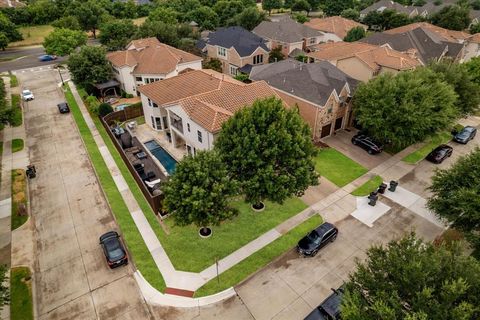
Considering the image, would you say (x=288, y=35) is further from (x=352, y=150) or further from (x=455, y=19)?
(x=455, y=19)

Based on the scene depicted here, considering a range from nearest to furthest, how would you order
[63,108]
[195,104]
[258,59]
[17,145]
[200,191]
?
[200,191] → [195,104] → [17,145] → [63,108] → [258,59]

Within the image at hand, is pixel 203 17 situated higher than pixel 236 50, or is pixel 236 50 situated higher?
pixel 203 17

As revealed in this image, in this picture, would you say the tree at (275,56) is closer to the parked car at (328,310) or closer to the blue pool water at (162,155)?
the blue pool water at (162,155)

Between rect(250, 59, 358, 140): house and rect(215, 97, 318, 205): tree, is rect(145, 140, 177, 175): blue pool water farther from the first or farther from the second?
rect(250, 59, 358, 140): house

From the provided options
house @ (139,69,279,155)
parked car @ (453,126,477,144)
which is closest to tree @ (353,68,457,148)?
parked car @ (453,126,477,144)

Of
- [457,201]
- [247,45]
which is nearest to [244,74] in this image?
[247,45]

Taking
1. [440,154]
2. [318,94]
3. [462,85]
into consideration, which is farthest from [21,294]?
[462,85]
